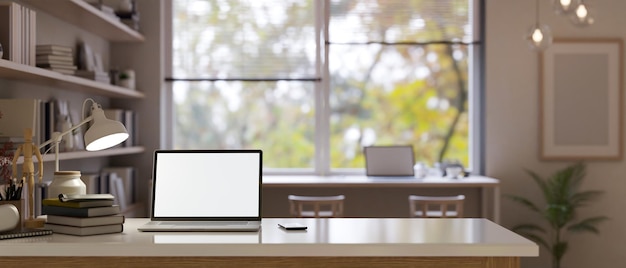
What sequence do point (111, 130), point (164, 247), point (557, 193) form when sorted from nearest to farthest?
point (164, 247), point (111, 130), point (557, 193)

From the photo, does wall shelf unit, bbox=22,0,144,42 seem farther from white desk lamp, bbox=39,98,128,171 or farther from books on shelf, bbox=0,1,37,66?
white desk lamp, bbox=39,98,128,171

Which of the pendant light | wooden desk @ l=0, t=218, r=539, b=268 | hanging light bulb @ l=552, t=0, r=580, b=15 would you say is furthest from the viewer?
the pendant light

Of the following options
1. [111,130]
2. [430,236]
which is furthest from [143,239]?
[430,236]

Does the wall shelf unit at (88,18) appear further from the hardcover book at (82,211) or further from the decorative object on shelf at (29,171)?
the hardcover book at (82,211)

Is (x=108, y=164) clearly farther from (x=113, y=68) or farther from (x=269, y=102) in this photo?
(x=269, y=102)

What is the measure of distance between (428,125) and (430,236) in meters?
3.78

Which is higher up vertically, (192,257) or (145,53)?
(145,53)

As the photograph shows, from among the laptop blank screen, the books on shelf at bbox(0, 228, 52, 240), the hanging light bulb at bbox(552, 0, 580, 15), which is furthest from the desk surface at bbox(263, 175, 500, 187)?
the books on shelf at bbox(0, 228, 52, 240)

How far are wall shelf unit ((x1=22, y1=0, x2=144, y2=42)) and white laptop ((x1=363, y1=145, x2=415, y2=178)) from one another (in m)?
1.94

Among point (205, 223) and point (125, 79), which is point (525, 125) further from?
point (205, 223)

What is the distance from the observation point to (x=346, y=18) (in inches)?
249

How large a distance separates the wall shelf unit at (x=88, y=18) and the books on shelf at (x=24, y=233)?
1980 millimetres

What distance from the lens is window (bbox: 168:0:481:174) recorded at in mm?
6320

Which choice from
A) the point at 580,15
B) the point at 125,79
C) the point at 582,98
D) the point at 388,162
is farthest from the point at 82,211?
the point at 582,98
